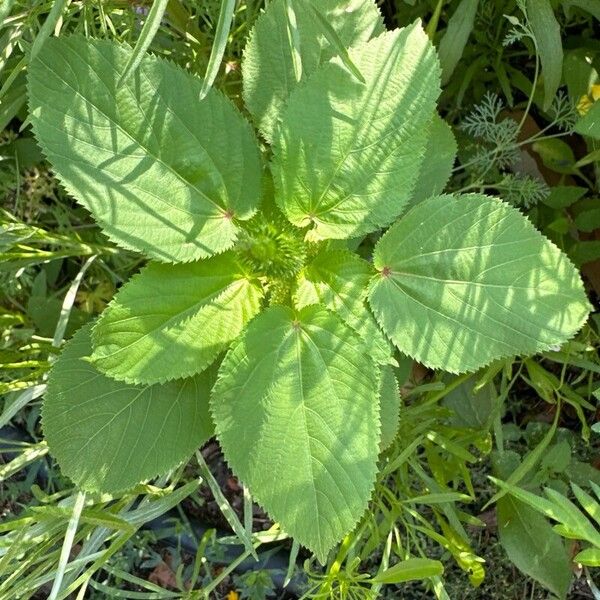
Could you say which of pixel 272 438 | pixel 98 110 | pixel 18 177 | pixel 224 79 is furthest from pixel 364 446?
pixel 18 177

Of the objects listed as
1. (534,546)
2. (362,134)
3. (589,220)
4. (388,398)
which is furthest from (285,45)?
(534,546)

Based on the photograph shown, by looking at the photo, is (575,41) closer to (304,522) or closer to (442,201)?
(442,201)

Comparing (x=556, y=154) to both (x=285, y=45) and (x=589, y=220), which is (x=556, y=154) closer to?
(x=589, y=220)

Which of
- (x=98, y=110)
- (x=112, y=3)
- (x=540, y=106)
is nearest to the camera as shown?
(x=98, y=110)

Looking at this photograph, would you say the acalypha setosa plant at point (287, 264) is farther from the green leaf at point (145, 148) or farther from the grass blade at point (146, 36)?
the grass blade at point (146, 36)

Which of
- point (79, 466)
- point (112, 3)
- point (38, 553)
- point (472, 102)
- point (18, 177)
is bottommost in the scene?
point (38, 553)

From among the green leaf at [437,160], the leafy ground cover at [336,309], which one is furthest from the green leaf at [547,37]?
the green leaf at [437,160]

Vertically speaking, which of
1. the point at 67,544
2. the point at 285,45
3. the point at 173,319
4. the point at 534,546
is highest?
the point at 285,45
